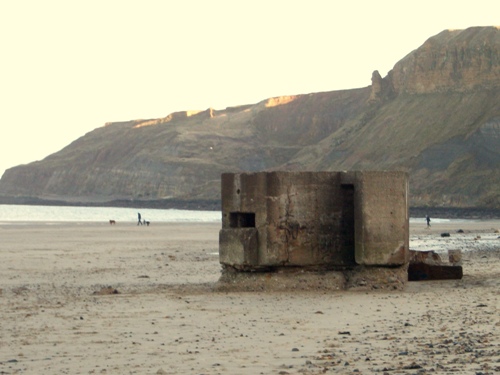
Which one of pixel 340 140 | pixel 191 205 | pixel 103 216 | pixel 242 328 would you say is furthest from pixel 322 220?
pixel 191 205

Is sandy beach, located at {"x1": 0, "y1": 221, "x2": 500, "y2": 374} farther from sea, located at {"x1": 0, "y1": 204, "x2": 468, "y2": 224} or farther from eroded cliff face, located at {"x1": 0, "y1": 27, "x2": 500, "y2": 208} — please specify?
eroded cliff face, located at {"x1": 0, "y1": 27, "x2": 500, "y2": 208}

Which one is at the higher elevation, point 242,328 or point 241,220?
point 241,220

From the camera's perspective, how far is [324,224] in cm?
1434

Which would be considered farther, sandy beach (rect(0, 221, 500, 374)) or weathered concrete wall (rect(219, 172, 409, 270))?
weathered concrete wall (rect(219, 172, 409, 270))

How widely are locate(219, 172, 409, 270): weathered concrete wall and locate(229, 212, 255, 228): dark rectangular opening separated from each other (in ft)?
0.83

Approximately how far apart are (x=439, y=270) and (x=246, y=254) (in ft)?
12.1

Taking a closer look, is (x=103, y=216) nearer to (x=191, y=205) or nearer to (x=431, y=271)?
(x=191, y=205)

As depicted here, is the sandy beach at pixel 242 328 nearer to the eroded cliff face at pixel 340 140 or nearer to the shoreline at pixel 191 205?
the shoreline at pixel 191 205

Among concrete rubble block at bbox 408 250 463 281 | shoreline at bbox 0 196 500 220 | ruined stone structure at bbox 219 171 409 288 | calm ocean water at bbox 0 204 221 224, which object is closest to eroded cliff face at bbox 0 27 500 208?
shoreline at bbox 0 196 500 220

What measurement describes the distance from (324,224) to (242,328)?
428 cm

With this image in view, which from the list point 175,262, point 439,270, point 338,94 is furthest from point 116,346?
point 338,94

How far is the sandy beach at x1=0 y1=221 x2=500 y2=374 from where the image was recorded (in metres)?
7.93

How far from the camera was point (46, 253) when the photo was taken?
27.2 metres

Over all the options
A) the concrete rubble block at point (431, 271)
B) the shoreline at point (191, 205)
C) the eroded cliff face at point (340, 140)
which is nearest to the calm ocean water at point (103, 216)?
the shoreline at point (191, 205)
